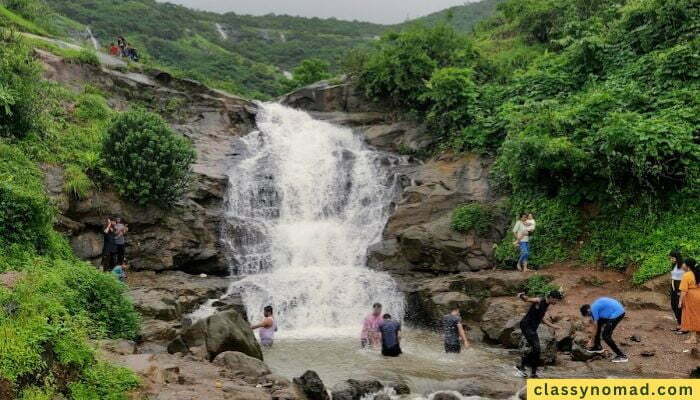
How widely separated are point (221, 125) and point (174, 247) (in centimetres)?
1039

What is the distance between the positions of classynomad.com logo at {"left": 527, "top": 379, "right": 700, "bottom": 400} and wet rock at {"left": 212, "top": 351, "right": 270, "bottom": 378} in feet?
15.2

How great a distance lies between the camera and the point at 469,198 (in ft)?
66.1

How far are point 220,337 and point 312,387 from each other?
2.52 metres

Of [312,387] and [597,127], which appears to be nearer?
[312,387]

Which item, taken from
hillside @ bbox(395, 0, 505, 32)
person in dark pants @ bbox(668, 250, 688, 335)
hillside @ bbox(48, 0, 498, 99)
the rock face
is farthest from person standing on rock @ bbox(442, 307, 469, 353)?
hillside @ bbox(395, 0, 505, 32)

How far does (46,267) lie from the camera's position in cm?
1209

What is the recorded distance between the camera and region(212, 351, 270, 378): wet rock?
1021 cm

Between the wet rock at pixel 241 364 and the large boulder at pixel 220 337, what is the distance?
60cm

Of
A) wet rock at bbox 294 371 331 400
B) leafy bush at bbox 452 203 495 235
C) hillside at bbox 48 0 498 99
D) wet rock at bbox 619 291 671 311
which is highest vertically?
hillside at bbox 48 0 498 99

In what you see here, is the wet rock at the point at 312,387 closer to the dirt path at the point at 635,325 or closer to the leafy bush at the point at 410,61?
the dirt path at the point at 635,325

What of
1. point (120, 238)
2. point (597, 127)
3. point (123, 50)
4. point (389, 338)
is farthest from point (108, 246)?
point (123, 50)

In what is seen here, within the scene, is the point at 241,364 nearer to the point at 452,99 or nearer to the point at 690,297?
the point at 690,297

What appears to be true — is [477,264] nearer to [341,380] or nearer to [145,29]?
[341,380]

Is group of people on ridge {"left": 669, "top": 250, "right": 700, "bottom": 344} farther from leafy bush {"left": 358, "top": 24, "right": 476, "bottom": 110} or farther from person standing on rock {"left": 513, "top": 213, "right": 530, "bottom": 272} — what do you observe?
leafy bush {"left": 358, "top": 24, "right": 476, "bottom": 110}
